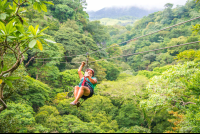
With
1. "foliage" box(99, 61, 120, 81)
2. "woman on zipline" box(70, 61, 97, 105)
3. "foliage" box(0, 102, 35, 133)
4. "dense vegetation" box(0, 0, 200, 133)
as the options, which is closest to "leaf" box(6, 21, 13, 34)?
"dense vegetation" box(0, 0, 200, 133)

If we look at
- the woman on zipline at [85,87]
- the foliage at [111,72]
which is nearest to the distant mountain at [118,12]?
the foliage at [111,72]

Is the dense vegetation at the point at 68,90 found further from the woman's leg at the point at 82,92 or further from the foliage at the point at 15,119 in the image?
the woman's leg at the point at 82,92

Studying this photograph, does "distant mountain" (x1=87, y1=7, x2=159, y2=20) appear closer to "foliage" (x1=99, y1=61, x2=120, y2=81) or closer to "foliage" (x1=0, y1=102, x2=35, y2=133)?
"foliage" (x1=99, y1=61, x2=120, y2=81)

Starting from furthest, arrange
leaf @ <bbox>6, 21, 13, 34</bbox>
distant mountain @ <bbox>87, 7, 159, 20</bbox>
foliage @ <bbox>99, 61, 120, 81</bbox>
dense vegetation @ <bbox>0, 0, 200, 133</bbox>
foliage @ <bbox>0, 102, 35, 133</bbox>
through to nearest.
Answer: distant mountain @ <bbox>87, 7, 159, 20</bbox> → foliage @ <bbox>99, 61, 120, 81</bbox> → foliage @ <bbox>0, 102, 35, 133</bbox> → dense vegetation @ <bbox>0, 0, 200, 133</bbox> → leaf @ <bbox>6, 21, 13, 34</bbox>

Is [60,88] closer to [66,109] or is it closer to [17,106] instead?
[66,109]

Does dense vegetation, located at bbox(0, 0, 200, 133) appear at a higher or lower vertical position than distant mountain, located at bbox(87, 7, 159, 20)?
lower

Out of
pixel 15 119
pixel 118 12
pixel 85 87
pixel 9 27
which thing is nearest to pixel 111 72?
pixel 15 119

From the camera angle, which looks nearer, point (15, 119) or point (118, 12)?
point (15, 119)

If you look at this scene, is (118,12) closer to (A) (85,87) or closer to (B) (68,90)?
(B) (68,90)

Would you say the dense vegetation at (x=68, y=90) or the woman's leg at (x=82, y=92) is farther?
the woman's leg at (x=82, y=92)

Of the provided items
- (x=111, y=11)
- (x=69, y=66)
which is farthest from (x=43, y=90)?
(x=111, y=11)

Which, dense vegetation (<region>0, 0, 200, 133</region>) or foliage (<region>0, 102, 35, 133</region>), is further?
foliage (<region>0, 102, 35, 133</region>)

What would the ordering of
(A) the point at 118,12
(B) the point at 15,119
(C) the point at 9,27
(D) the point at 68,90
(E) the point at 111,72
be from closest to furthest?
(C) the point at 9,27 < (B) the point at 15,119 < (D) the point at 68,90 < (E) the point at 111,72 < (A) the point at 118,12

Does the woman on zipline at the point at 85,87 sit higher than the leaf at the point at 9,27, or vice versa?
the leaf at the point at 9,27
